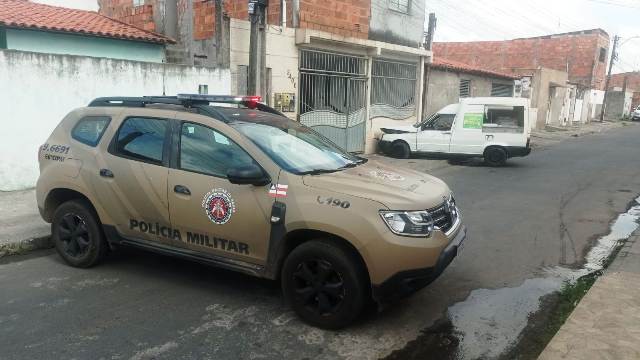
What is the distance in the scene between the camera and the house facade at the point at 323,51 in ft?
38.3

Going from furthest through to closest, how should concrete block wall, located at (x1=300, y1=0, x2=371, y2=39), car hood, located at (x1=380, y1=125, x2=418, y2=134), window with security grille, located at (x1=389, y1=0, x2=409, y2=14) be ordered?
window with security grille, located at (x1=389, y1=0, x2=409, y2=14) < car hood, located at (x1=380, y1=125, x2=418, y2=134) < concrete block wall, located at (x1=300, y1=0, x2=371, y2=39)

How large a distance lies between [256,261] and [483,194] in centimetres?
661

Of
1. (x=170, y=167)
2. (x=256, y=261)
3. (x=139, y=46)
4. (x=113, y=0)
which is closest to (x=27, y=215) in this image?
(x=170, y=167)

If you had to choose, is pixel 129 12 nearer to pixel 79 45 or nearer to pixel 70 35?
pixel 79 45

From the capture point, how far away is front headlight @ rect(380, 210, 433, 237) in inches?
143

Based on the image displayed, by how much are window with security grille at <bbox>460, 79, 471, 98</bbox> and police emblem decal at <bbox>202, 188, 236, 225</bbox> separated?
58.4 ft

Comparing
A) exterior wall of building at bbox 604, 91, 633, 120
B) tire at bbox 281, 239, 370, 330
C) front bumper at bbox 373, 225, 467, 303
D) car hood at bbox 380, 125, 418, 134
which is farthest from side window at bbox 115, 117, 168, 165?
exterior wall of building at bbox 604, 91, 633, 120

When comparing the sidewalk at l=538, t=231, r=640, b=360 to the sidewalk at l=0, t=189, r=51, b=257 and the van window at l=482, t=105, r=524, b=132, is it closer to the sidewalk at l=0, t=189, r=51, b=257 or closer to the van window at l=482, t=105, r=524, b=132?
the sidewalk at l=0, t=189, r=51, b=257

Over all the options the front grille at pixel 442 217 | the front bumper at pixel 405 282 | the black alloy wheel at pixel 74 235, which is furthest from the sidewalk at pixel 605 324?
the black alloy wheel at pixel 74 235

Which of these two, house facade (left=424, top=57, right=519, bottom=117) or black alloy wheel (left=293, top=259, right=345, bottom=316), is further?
house facade (left=424, top=57, right=519, bottom=117)

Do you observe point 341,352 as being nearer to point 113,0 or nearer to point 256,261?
point 256,261

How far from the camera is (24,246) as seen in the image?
5.70 meters

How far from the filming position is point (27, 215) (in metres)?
6.86

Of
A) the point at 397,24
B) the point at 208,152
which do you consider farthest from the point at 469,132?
the point at 208,152
